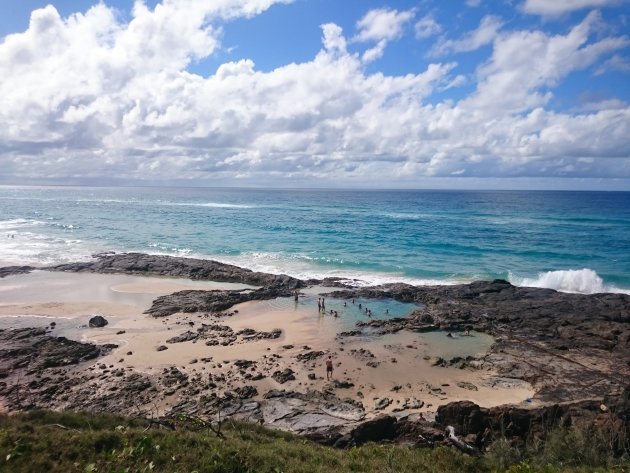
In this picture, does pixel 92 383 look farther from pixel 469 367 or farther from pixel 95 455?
pixel 469 367

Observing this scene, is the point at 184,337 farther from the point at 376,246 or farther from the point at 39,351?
the point at 376,246

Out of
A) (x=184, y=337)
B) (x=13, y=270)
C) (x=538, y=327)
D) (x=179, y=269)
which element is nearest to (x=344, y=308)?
(x=184, y=337)

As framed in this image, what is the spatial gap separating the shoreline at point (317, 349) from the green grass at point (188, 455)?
12.5 feet

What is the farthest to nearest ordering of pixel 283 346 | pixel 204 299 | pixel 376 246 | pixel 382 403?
pixel 376 246
pixel 204 299
pixel 283 346
pixel 382 403

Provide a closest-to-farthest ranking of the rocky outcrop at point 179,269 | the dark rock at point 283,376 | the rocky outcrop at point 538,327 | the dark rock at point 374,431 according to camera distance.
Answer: the dark rock at point 374,431 → the dark rock at point 283,376 → the rocky outcrop at point 538,327 → the rocky outcrop at point 179,269

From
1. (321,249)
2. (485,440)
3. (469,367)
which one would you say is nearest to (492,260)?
(321,249)

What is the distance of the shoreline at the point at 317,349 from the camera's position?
16.5 m

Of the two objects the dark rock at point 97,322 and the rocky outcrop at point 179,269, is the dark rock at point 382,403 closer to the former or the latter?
the dark rock at point 97,322

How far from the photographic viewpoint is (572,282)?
35.4 metres

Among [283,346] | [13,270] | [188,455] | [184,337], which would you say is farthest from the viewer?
[13,270]

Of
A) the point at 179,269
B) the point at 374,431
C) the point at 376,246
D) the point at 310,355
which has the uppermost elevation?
the point at 376,246

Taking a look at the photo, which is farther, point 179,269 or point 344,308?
point 179,269

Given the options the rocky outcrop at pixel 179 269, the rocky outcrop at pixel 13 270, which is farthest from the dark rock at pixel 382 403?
the rocky outcrop at pixel 13 270

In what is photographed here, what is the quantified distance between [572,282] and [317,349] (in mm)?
25606
